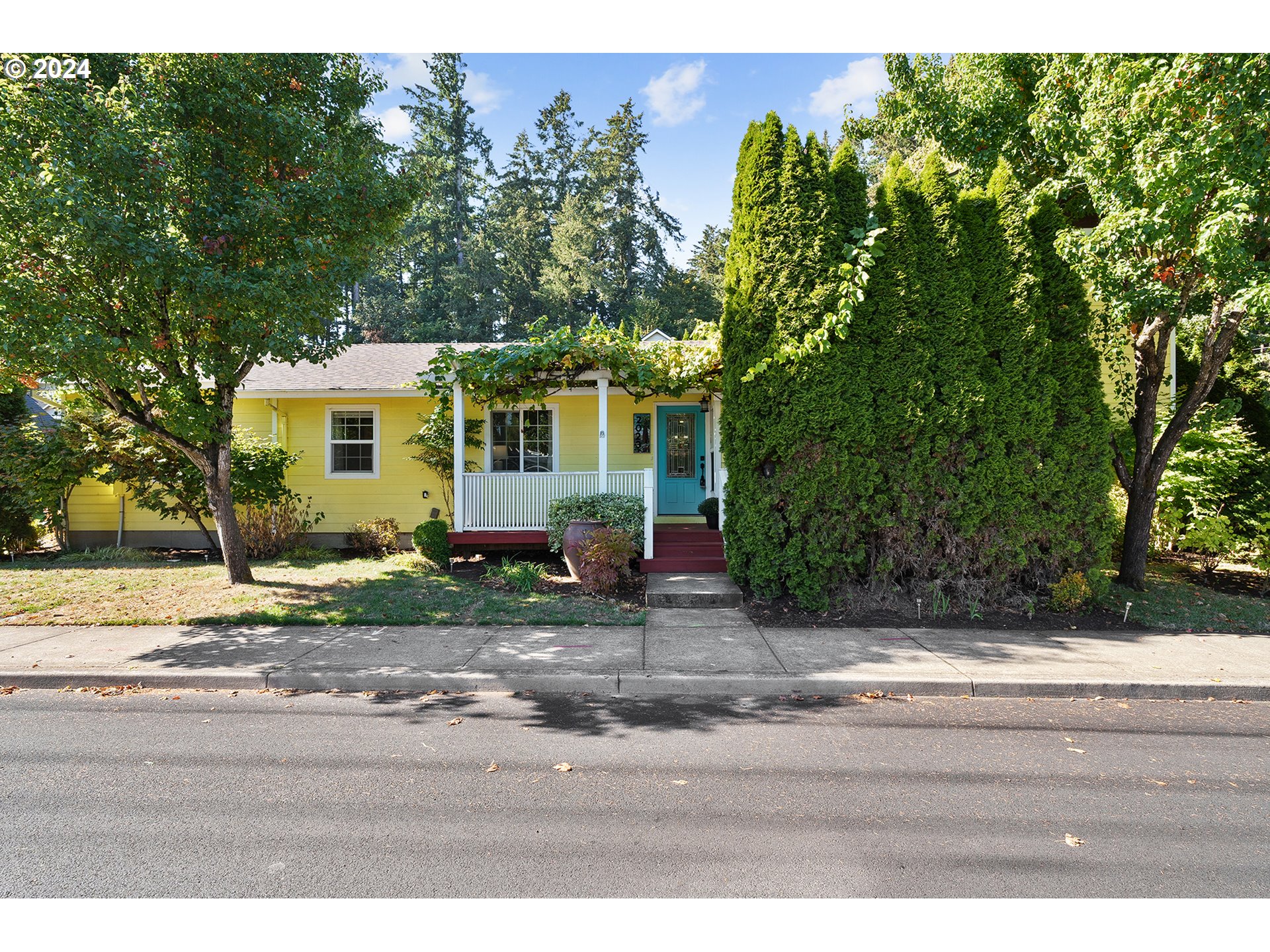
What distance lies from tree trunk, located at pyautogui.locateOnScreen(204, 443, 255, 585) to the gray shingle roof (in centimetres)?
281

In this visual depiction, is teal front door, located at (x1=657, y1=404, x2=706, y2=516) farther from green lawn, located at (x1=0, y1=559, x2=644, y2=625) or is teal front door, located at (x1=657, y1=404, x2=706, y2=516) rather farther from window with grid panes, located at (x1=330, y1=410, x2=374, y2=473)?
window with grid panes, located at (x1=330, y1=410, x2=374, y2=473)

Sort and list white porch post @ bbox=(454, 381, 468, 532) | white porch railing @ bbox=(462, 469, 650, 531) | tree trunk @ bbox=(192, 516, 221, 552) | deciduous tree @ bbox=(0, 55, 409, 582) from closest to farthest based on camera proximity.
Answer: deciduous tree @ bbox=(0, 55, 409, 582) < white porch post @ bbox=(454, 381, 468, 532) < white porch railing @ bbox=(462, 469, 650, 531) < tree trunk @ bbox=(192, 516, 221, 552)

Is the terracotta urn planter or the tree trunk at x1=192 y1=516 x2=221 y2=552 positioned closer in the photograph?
the terracotta urn planter

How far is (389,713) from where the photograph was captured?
194 inches

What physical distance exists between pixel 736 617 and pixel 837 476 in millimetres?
2173

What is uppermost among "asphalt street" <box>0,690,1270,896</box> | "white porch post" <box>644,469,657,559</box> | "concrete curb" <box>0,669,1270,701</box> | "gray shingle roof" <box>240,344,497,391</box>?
"gray shingle roof" <box>240,344,497,391</box>

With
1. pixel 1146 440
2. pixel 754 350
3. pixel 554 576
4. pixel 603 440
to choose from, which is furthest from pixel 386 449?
pixel 1146 440

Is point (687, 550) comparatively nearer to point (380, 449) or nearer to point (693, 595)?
point (693, 595)

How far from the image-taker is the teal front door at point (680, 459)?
516 inches

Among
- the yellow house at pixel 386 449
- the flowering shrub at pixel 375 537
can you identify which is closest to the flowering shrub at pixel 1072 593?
the yellow house at pixel 386 449

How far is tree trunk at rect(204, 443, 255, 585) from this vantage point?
29.1 ft

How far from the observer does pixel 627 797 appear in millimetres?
3621

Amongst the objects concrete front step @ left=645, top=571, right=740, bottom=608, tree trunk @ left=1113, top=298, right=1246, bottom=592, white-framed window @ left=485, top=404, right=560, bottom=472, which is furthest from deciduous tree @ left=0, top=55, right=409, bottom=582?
tree trunk @ left=1113, top=298, right=1246, bottom=592

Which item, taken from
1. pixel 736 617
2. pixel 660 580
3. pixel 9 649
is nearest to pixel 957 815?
pixel 736 617
